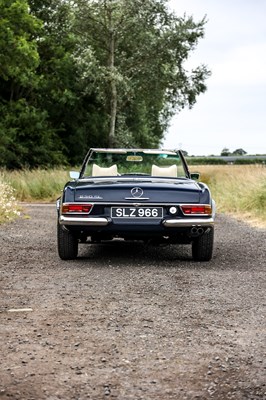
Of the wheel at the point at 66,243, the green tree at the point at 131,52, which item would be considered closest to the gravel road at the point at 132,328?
the wheel at the point at 66,243

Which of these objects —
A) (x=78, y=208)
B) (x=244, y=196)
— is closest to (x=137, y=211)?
(x=78, y=208)

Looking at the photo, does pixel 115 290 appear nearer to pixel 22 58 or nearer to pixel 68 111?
pixel 22 58

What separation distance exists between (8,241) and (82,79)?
3460 cm

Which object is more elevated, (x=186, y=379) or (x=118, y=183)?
(x=118, y=183)

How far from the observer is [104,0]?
150 feet

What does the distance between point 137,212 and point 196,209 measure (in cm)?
65

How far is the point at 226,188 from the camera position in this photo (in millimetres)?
24141

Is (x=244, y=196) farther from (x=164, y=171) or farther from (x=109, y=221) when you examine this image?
(x=109, y=221)

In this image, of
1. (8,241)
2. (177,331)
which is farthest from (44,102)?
(177,331)

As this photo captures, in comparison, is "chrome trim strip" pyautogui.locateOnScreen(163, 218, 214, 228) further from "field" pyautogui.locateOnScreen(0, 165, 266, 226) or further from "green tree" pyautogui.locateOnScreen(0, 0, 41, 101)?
"green tree" pyautogui.locateOnScreen(0, 0, 41, 101)

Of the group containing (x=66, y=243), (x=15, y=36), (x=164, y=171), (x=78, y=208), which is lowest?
(x=66, y=243)

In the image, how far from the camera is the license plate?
345 inches

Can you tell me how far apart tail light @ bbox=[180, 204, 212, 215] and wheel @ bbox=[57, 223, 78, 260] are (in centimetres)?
138

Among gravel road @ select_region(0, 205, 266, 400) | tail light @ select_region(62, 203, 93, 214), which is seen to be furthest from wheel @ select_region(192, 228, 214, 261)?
tail light @ select_region(62, 203, 93, 214)
